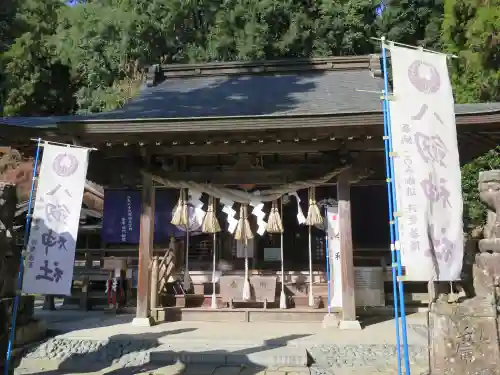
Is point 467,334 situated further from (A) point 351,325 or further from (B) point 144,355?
(B) point 144,355

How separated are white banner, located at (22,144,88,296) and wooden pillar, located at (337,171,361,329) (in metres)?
4.24

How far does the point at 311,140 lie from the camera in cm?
697

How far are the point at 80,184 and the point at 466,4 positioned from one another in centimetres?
1412

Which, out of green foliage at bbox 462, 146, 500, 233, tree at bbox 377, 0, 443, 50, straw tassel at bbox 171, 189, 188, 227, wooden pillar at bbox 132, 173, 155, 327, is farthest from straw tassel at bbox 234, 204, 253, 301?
tree at bbox 377, 0, 443, 50

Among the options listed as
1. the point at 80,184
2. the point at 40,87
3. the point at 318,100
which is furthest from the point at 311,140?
the point at 40,87

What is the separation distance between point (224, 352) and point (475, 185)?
1149 cm

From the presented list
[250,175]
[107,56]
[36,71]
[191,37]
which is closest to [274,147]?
[250,175]

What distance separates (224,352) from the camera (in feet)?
18.0

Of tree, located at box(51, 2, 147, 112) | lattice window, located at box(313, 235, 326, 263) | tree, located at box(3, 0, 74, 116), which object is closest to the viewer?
lattice window, located at box(313, 235, 326, 263)

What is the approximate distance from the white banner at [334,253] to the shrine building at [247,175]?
0.06 m

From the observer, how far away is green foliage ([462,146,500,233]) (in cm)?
1327

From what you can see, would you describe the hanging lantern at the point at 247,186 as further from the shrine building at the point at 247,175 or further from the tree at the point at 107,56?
the tree at the point at 107,56

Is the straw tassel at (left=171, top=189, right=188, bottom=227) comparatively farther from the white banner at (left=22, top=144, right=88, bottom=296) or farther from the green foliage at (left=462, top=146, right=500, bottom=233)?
the green foliage at (left=462, top=146, right=500, bottom=233)

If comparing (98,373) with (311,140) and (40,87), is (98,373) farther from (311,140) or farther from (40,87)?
(40,87)
